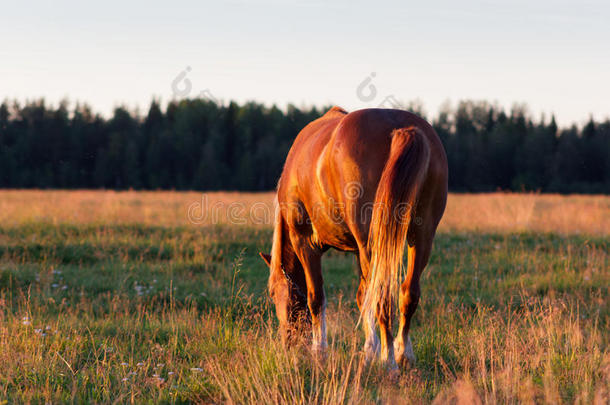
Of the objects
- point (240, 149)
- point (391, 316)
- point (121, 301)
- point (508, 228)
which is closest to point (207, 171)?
point (240, 149)

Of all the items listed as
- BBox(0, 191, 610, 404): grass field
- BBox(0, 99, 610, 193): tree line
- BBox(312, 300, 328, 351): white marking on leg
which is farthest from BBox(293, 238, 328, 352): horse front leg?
BBox(0, 99, 610, 193): tree line

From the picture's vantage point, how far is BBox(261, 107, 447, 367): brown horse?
330 centimetres

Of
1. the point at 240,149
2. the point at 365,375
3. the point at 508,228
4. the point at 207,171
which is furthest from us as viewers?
the point at 240,149

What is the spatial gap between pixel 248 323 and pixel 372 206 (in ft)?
8.12

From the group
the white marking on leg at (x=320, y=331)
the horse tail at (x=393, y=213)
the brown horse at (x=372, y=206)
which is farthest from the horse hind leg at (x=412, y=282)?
the white marking on leg at (x=320, y=331)

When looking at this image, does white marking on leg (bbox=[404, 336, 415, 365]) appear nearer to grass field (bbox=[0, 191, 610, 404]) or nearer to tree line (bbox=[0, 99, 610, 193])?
grass field (bbox=[0, 191, 610, 404])

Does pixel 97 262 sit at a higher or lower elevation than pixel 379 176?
lower

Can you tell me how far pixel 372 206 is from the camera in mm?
3494

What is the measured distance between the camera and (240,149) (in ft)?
170

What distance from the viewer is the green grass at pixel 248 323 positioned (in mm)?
3107

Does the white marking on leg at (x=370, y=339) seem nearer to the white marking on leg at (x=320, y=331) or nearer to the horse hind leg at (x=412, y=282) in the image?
the horse hind leg at (x=412, y=282)

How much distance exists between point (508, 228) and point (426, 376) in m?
8.88

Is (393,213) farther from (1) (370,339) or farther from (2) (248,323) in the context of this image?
(2) (248,323)

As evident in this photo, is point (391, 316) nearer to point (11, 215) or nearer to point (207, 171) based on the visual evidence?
point (11, 215)
